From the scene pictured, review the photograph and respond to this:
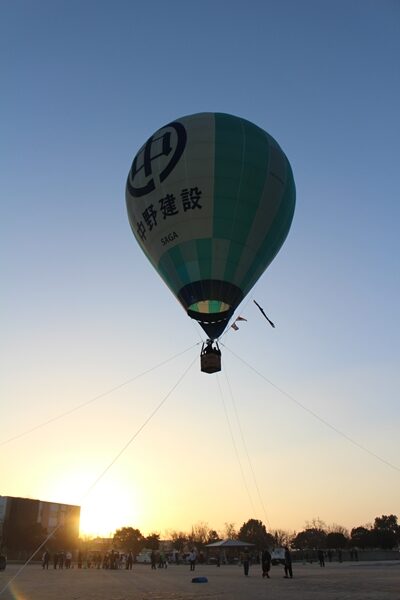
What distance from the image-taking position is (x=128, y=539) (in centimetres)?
9331

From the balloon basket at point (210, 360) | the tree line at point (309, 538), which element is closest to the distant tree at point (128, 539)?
the tree line at point (309, 538)

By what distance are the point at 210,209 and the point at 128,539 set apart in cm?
8512

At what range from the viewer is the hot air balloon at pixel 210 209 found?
22422 mm

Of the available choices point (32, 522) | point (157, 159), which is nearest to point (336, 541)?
point (32, 522)

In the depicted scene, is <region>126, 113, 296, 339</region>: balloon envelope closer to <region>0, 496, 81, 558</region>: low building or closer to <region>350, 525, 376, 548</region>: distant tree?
<region>0, 496, 81, 558</region>: low building

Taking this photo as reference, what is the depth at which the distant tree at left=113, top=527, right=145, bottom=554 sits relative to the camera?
9013cm

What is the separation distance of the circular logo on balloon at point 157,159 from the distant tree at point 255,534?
9473 centimetres

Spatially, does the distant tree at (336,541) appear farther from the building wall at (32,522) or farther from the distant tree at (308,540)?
the building wall at (32,522)

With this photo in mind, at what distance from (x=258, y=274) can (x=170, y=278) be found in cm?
394

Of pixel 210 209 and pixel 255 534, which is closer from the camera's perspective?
pixel 210 209

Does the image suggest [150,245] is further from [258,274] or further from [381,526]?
[381,526]

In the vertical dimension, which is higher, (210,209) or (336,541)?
(210,209)

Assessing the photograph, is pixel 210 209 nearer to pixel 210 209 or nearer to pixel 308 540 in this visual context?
pixel 210 209

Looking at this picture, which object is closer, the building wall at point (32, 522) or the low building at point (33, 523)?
the low building at point (33, 523)
